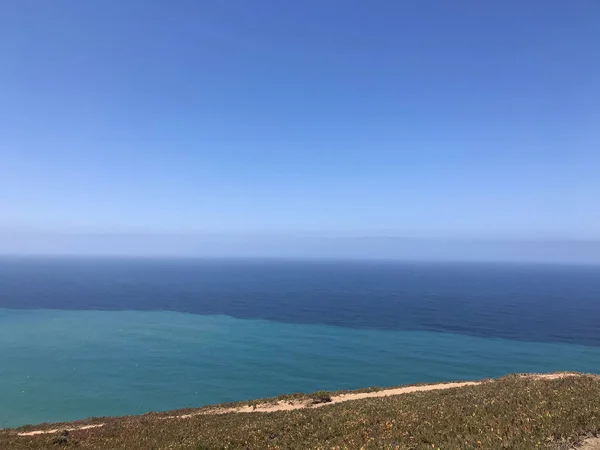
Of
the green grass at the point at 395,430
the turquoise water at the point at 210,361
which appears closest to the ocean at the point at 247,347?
the turquoise water at the point at 210,361

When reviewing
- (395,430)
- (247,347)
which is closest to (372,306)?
(247,347)

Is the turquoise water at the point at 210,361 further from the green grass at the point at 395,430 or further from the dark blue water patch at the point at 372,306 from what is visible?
the green grass at the point at 395,430

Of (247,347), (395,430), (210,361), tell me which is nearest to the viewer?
(395,430)

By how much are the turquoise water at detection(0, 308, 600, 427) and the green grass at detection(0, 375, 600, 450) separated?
30.9 meters

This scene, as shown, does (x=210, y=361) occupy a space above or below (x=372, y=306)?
above

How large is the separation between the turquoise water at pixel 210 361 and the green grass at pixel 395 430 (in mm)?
30851

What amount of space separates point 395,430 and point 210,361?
61531 mm

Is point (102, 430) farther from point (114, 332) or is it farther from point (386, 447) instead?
point (114, 332)

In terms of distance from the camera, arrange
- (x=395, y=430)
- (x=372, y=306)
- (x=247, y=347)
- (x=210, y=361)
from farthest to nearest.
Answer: (x=372, y=306) → (x=247, y=347) → (x=210, y=361) → (x=395, y=430)

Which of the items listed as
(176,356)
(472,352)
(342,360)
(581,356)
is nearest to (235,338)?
(176,356)

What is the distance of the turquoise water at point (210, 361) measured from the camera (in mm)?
51812

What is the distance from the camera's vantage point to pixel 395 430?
46.9 feet

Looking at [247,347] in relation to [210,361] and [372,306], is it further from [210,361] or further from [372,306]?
[372,306]

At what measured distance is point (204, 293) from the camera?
172 metres
